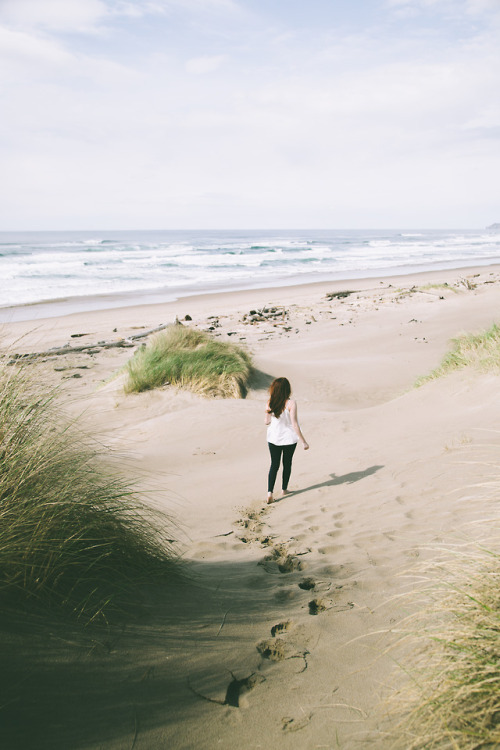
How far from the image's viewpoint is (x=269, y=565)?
369 centimetres

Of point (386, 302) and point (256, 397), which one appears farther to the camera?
point (386, 302)

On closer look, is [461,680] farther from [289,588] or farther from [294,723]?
[289,588]

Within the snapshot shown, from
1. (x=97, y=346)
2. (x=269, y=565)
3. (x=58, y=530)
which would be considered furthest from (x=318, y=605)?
(x=97, y=346)

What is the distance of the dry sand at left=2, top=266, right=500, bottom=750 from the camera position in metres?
2.03

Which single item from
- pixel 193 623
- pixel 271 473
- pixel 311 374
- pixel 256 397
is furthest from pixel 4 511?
pixel 311 374

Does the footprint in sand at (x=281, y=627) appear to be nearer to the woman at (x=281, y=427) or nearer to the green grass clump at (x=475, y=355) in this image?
the woman at (x=281, y=427)

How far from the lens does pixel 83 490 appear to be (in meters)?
2.96

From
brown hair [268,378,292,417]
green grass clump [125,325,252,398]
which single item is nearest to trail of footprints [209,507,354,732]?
brown hair [268,378,292,417]

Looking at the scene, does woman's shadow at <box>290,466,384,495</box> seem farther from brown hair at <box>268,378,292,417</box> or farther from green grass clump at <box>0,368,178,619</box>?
green grass clump at <box>0,368,178,619</box>

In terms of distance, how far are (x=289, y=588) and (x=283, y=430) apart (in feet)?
8.06

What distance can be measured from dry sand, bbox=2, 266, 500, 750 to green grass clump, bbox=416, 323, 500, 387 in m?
0.28

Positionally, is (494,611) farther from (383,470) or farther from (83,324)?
(83,324)

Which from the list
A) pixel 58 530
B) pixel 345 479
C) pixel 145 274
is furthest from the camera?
pixel 145 274

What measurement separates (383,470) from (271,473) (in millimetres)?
1290
